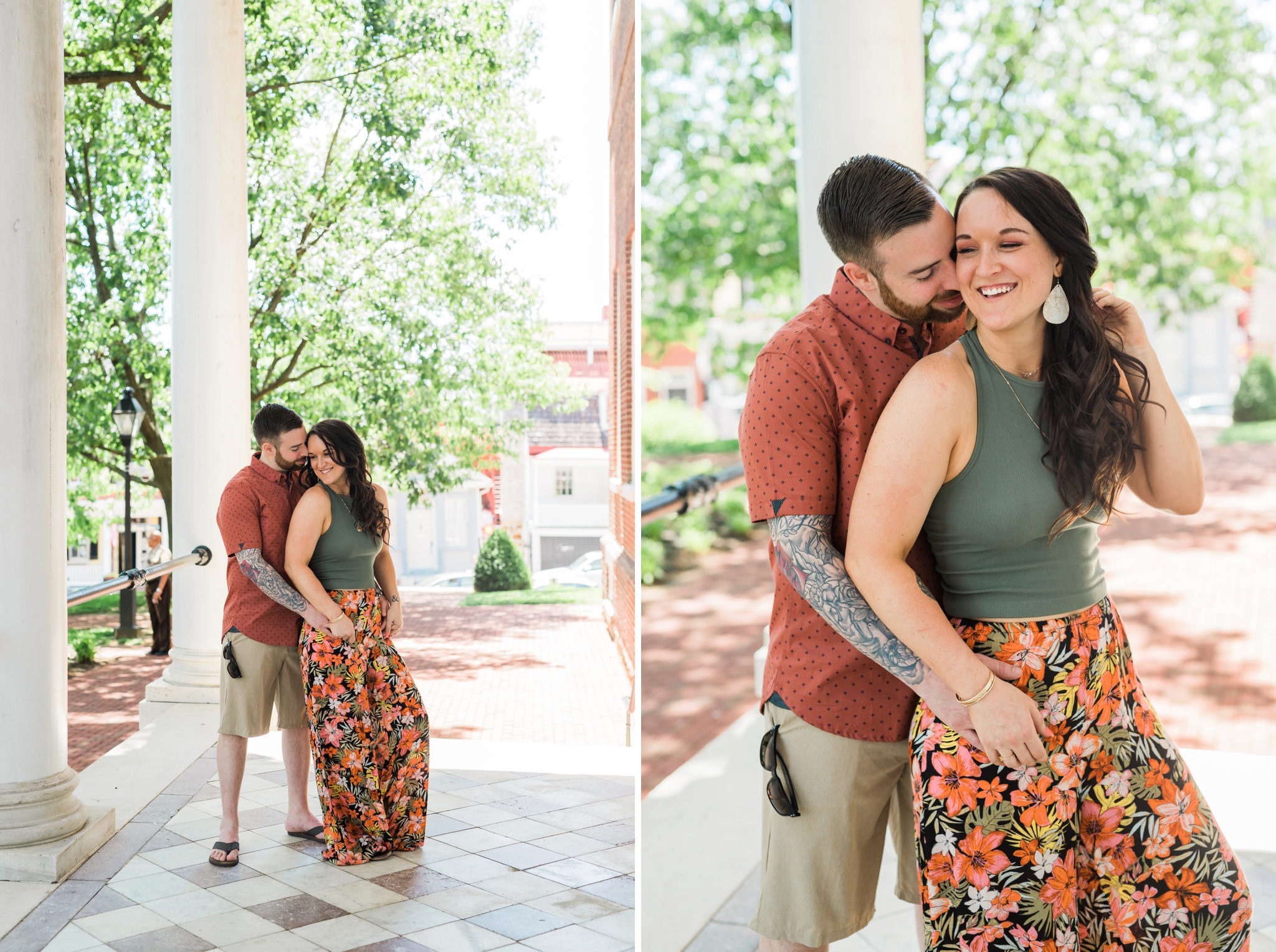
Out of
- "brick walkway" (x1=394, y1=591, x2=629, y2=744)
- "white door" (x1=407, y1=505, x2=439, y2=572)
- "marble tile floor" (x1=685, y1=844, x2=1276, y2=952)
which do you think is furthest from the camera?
"white door" (x1=407, y1=505, x2=439, y2=572)

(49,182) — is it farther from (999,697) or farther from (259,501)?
(999,697)

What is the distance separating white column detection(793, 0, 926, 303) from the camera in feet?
12.0

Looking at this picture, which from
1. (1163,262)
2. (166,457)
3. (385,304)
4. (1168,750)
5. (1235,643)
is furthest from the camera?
(385,304)

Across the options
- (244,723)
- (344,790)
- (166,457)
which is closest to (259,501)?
(244,723)

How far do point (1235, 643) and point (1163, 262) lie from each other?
4059 mm

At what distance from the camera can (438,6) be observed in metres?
18.8

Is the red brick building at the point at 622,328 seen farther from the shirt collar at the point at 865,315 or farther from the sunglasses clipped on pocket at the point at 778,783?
the shirt collar at the point at 865,315

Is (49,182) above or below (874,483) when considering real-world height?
above

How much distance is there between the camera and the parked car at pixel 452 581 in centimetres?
2598

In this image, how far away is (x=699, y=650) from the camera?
11.3m

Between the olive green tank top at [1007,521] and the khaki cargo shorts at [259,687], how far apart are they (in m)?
3.01

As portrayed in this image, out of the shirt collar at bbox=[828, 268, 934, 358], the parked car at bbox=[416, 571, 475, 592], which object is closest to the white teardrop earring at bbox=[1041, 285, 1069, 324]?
the shirt collar at bbox=[828, 268, 934, 358]

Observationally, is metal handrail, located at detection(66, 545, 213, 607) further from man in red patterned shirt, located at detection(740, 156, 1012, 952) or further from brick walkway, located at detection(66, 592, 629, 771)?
brick walkway, located at detection(66, 592, 629, 771)

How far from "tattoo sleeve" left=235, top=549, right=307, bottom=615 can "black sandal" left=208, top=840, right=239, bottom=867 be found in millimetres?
948
